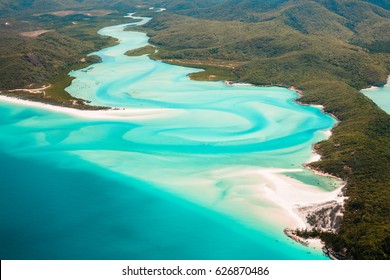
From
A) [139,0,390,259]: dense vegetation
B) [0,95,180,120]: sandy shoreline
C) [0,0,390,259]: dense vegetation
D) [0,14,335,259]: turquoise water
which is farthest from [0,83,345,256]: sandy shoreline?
[0,95,180,120]: sandy shoreline

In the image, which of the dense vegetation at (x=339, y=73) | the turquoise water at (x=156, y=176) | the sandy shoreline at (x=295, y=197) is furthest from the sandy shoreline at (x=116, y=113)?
the sandy shoreline at (x=295, y=197)

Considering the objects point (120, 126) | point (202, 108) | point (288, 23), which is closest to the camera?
point (120, 126)

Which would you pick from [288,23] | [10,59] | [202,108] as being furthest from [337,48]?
[10,59]

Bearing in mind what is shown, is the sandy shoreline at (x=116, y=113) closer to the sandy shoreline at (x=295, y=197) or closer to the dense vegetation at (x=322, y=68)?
the dense vegetation at (x=322, y=68)

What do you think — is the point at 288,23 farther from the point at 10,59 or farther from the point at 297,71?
the point at 10,59

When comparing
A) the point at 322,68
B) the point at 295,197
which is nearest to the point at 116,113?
the point at 295,197

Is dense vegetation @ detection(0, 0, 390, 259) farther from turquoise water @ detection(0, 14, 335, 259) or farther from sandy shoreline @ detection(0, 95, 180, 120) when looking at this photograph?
sandy shoreline @ detection(0, 95, 180, 120)
